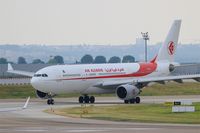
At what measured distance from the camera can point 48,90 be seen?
80875mm

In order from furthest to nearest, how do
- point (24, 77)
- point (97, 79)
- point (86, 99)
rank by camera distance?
point (24, 77), point (97, 79), point (86, 99)

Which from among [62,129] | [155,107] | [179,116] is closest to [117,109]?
[155,107]

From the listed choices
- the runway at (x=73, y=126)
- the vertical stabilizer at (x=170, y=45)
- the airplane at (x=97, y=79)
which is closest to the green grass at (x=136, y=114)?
the runway at (x=73, y=126)

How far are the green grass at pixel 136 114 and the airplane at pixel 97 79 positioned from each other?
11.1 metres

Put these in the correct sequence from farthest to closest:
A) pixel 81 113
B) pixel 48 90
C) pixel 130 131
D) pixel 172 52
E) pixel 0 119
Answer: pixel 172 52 < pixel 48 90 < pixel 81 113 < pixel 0 119 < pixel 130 131

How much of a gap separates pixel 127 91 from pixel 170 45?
13538 mm

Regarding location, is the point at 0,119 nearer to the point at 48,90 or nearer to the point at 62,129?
the point at 62,129

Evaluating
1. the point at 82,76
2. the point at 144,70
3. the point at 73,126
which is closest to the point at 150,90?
the point at 144,70

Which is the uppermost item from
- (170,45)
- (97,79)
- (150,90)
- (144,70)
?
(170,45)

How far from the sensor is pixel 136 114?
202ft

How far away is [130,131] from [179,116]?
1215 centimetres

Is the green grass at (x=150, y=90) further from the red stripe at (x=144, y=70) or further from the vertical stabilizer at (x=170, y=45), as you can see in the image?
the red stripe at (x=144, y=70)

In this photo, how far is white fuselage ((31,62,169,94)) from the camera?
80.8m

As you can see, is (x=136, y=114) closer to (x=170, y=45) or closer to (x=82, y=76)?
(x=82, y=76)
